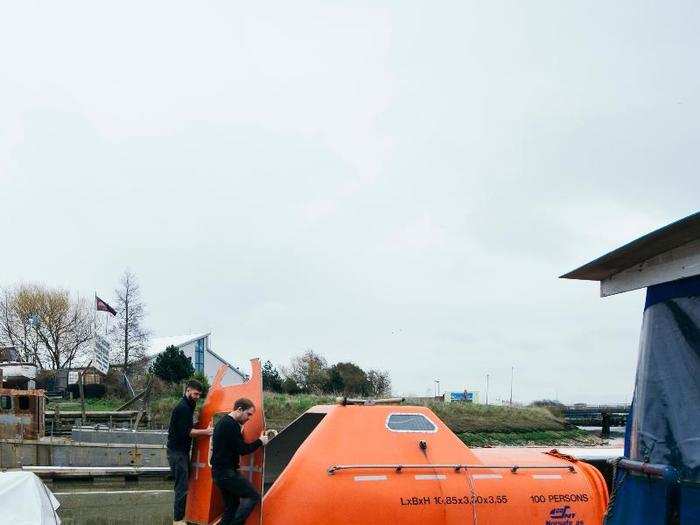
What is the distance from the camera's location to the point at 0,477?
24.9 ft

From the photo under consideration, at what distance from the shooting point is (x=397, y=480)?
279 inches

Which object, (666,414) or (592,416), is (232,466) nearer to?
(666,414)

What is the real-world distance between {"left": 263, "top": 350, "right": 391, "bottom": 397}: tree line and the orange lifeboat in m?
34.0

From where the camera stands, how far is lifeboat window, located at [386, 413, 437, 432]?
7.59 m

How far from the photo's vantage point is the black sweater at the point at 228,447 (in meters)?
7.00

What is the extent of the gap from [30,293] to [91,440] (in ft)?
114

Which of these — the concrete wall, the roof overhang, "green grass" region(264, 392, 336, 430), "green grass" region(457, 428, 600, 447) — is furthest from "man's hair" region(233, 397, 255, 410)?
"green grass" region(457, 428, 600, 447)

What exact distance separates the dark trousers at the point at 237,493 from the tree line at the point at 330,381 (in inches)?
1366

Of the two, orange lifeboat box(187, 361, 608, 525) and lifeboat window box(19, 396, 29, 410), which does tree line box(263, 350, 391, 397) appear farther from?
orange lifeboat box(187, 361, 608, 525)

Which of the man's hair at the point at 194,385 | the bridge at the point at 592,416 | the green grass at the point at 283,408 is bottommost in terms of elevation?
the bridge at the point at 592,416

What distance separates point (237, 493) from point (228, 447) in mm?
428

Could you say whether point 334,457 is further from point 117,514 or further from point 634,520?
point 117,514

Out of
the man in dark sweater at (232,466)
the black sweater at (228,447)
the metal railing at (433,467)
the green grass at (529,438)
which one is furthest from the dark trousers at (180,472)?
the green grass at (529,438)

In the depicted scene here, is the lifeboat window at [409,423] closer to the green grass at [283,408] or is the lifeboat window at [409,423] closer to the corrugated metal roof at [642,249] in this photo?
the corrugated metal roof at [642,249]
